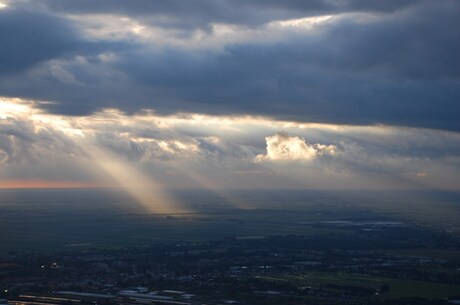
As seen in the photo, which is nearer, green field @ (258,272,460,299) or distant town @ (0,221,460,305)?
distant town @ (0,221,460,305)

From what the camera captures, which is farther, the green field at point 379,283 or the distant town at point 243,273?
the green field at point 379,283

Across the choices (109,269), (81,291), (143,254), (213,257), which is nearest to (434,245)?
(213,257)

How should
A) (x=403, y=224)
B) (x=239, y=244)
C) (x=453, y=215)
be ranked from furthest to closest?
(x=453, y=215), (x=403, y=224), (x=239, y=244)

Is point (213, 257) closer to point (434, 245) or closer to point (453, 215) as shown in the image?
point (434, 245)

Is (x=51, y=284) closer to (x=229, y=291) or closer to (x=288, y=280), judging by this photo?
(x=229, y=291)

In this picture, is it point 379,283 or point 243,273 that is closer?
point 379,283

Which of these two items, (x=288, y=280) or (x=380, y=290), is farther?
(x=288, y=280)

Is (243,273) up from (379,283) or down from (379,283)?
up

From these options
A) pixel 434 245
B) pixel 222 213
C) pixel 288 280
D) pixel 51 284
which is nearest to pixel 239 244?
pixel 434 245

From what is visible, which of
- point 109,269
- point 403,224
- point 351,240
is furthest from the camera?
point 403,224
